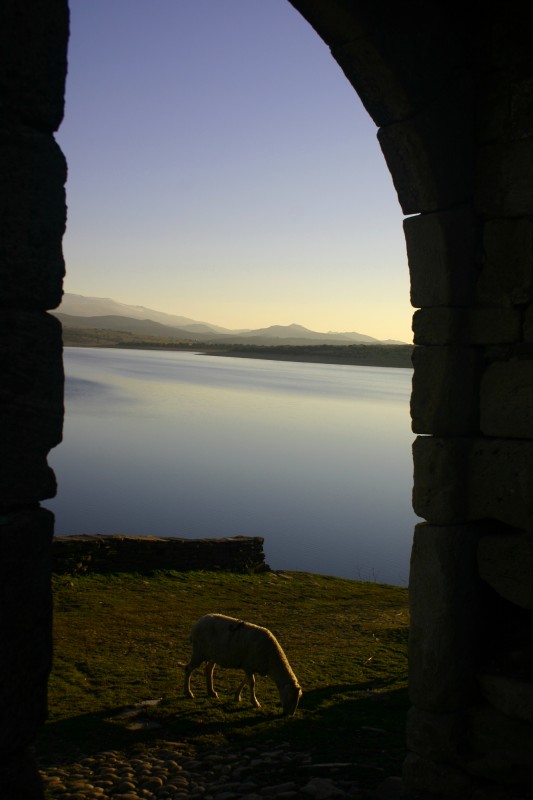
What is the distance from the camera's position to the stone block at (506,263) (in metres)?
4.35

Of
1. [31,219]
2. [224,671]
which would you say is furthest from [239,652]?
[31,219]

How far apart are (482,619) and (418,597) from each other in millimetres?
397

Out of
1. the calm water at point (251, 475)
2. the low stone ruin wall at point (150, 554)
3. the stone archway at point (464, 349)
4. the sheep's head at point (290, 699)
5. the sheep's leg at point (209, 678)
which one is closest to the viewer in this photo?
the stone archway at point (464, 349)

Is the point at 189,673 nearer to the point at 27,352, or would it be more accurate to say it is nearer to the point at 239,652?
the point at 239,652

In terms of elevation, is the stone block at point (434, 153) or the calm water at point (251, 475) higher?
the stone block at point (434, 153)

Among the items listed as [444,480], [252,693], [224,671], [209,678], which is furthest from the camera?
[224,671]

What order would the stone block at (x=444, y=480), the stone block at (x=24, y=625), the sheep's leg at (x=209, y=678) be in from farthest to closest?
the sheep's leg at (x=209, y=678), the stone block at (x=444, y=480), the stone block at (x=24, y=625)

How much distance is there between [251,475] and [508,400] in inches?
703

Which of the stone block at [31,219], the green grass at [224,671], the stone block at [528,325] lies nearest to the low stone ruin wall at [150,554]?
the green grass at [224,671]

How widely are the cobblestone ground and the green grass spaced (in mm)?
184

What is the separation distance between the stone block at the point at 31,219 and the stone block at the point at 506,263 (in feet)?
8.50

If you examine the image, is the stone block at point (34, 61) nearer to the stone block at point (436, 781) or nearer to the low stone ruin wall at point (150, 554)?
the stone block at point (436, 781)

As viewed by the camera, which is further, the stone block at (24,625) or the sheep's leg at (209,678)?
the sheep's leg at (209,678)

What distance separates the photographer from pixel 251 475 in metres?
22.0
